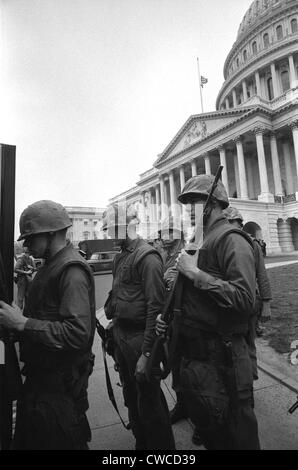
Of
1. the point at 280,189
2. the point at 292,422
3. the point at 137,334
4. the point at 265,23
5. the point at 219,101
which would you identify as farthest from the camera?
the point at 219,101

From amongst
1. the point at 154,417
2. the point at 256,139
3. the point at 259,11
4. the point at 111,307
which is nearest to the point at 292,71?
the point at 256,139

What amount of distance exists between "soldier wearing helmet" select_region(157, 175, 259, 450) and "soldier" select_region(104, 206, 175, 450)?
420mm

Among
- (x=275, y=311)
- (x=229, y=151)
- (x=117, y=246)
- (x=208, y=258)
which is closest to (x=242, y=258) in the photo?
(x=208, y=258)

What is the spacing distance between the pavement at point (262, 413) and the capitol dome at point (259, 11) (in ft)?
192

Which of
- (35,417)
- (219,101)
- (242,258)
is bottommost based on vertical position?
(35,417)

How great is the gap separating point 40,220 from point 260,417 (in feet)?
9.42

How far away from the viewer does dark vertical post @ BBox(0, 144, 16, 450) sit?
171 centimetres

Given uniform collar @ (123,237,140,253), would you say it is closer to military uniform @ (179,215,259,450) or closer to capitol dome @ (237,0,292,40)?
military uniform @ (179,215,259,450)

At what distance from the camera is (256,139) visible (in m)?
35.1

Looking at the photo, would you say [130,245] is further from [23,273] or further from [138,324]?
[23,273]

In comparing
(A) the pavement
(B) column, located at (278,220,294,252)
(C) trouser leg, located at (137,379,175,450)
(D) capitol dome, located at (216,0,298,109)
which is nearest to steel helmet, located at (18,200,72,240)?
(C) trouser leg, located at (137,379,175,450)

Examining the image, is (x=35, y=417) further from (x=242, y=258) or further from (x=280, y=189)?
(x=280, y=189)

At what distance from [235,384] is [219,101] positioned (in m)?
65.6

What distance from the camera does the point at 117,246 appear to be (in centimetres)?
290
